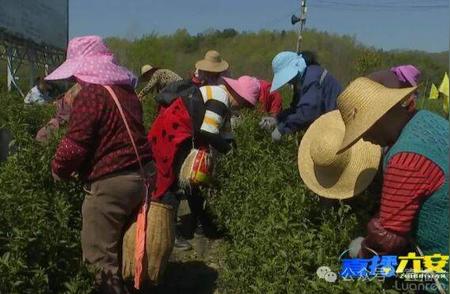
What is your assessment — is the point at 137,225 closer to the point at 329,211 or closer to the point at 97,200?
the point at 97,200

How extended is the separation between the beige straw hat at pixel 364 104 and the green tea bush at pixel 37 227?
145 centimetres

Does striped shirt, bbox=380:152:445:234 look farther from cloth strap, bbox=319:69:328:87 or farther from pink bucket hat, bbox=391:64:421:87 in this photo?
pink bucket hat, bbox=391:64:421:87

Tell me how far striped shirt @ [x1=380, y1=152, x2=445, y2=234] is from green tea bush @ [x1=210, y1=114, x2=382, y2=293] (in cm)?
26

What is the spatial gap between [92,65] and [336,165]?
4.59 ft

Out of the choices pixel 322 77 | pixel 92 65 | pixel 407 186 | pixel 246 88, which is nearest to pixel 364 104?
pixel 407 186

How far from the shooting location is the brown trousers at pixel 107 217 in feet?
10.5

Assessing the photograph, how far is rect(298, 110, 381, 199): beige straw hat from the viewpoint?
2717 millimetres

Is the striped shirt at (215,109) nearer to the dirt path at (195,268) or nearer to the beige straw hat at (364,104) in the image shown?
the dirt path at (195,268)

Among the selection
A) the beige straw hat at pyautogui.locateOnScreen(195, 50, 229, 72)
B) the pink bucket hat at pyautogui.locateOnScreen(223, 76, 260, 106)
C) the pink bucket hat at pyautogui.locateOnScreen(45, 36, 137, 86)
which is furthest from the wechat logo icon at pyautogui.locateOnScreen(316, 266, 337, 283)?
the beige straw hat at pyautogui.locateOnScreen(195, 50, 229, 72)

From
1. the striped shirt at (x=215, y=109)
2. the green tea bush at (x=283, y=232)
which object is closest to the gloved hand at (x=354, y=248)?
the green tea bush at (x=283, y=232)

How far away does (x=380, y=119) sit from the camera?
212 centimetres

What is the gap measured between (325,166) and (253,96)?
2.70m

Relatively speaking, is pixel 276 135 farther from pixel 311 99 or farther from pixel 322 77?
pixel 322 77

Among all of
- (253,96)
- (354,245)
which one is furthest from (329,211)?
(253,96)
